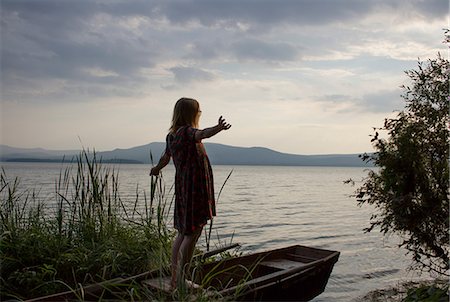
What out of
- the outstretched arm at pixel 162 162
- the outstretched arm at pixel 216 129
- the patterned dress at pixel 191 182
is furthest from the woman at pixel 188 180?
the outstretched arm at pixel 162 162

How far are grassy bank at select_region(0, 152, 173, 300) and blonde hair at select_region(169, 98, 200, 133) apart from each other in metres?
1.38

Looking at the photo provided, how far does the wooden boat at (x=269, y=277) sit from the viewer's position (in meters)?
4.23

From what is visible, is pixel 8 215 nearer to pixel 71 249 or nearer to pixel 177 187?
pixel 71 249

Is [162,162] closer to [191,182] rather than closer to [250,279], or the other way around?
[191,182]

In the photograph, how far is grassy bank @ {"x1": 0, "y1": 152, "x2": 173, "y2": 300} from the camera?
4.79 metres

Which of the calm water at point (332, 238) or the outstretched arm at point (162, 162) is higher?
the outstretched arm at point (162, 162)

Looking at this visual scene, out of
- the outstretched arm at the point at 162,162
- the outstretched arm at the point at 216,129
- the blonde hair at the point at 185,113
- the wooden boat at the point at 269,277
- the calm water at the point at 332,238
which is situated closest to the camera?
the outstretched arm at the point at 216,129

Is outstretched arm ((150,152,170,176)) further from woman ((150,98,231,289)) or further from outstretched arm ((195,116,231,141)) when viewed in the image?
outstretched arm ((195,116,231,141))

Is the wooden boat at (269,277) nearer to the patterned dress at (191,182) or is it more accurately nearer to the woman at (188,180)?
the woman at (188,180)

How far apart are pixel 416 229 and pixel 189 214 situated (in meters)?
2.84

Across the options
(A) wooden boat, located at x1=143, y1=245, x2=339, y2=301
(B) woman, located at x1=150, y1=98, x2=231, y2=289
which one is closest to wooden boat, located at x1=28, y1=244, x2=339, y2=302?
(A) wooden boat, located at x1=143, y1=245, x2=339, y2=301

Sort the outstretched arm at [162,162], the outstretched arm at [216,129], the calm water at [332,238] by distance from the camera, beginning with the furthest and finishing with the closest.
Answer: the calm water at [332,238] < the outstretched arm at [162,162] < the outstretched arm at [216,129]

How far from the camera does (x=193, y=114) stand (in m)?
4.37

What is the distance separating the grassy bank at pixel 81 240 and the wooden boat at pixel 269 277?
0.62 metres
